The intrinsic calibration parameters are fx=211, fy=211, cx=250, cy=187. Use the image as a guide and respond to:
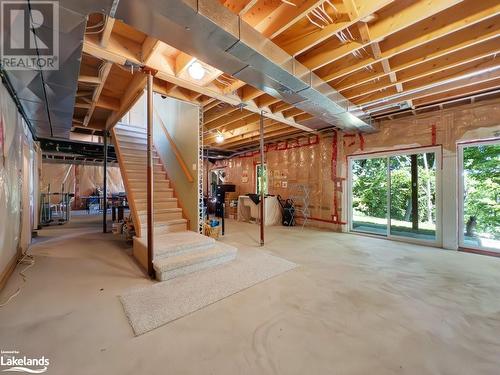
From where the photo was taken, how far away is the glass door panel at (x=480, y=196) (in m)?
4.12

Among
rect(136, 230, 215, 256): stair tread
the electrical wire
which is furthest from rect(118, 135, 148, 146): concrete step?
rect(136, 230, 215, 256): stair tread

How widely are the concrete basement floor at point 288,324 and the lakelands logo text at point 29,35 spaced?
94.3 inches

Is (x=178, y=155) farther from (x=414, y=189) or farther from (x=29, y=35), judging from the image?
(x=414, y=189)

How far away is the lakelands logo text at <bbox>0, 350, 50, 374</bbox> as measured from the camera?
4.71 ft

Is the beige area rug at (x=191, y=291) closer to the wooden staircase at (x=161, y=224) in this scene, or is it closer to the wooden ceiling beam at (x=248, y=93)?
the wooden staircase at (x=161, y=224)

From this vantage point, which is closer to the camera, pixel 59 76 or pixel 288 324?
pixel 288 324

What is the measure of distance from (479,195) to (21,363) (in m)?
6.92

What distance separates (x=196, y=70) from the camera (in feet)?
9.93

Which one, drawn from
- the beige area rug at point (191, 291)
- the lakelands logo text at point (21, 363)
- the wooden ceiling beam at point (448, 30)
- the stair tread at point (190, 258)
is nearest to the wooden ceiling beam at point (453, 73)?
the wooden ceiling beam at point (448, 30)

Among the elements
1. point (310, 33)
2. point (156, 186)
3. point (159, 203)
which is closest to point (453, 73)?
point (310, 33)

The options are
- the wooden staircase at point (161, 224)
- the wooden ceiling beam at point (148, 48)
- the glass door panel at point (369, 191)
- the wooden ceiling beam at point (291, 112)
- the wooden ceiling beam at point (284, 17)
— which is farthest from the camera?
the glass door panel at point (369, 191)

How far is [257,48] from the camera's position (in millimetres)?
2092

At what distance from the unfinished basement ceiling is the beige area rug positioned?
8.34ft

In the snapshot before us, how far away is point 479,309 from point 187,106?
538 cm
